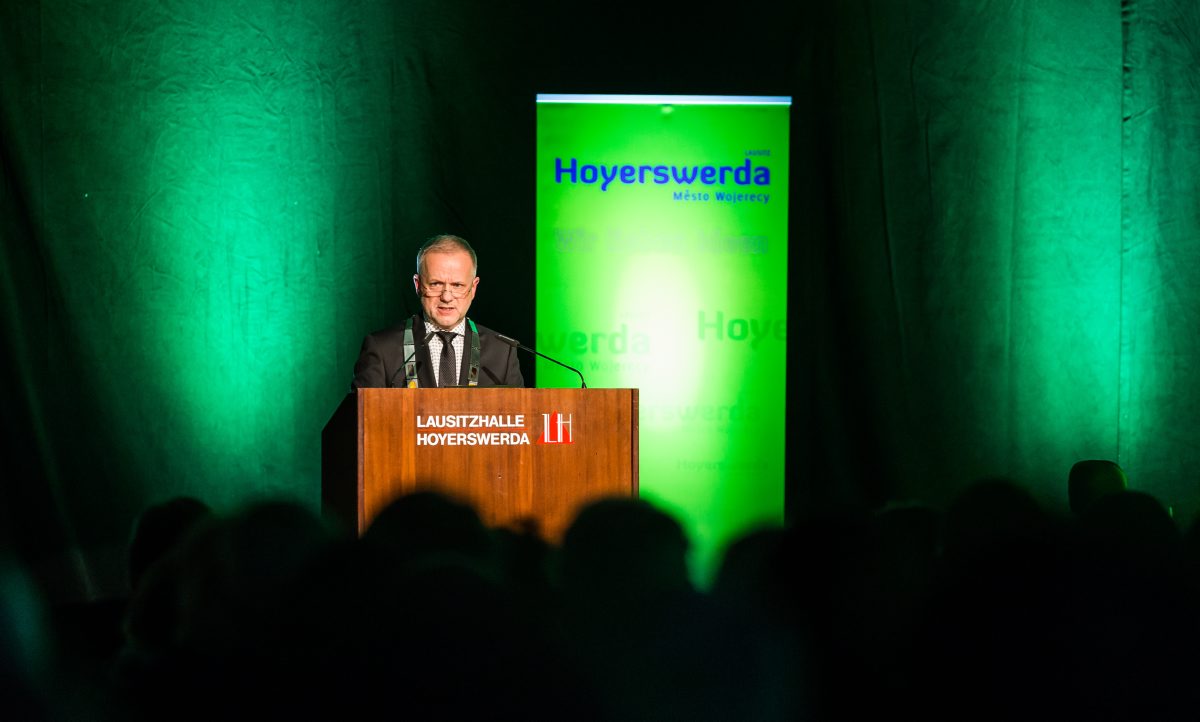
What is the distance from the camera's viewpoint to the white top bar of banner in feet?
14.1

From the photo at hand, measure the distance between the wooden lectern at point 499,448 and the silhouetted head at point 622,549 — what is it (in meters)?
1.30

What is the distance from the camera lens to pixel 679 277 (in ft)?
14.4

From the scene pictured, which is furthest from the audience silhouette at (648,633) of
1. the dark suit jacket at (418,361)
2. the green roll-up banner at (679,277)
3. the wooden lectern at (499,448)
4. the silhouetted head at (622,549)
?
the green roll-up banner at (679,277)

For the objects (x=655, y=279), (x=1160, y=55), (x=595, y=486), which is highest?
(x=1160, y=55)

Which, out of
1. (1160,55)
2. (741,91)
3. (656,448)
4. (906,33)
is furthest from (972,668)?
(1160,55)

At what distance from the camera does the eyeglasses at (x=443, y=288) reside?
12.0 ft

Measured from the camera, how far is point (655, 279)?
14.4ft

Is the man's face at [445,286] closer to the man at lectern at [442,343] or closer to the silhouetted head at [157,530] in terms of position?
the man at lectern at [442,343]

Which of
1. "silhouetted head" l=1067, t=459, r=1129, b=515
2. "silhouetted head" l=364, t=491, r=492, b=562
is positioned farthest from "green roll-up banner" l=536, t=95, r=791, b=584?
"silhouetted head" l=364, t=491, r=492, b=562

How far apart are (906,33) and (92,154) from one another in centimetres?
353

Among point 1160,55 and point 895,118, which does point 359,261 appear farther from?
point 1160,55

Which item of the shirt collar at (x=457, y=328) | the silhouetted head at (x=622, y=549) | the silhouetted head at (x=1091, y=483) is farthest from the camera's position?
the shirt collar at (x=457, y=328)

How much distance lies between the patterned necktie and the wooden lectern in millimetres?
987

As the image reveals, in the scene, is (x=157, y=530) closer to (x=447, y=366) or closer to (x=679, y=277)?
(x=447, y=366)
